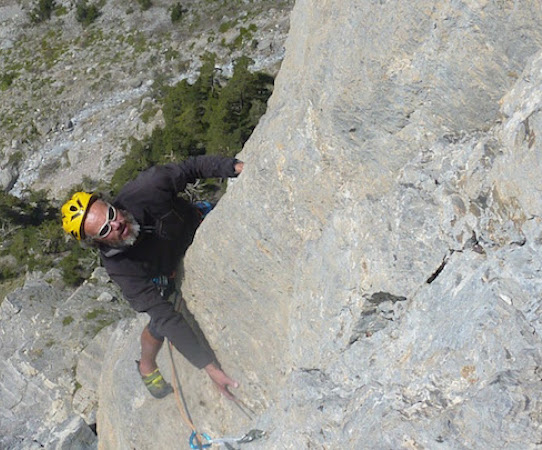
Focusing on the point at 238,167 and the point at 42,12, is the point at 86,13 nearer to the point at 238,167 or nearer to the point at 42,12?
the point at 42,12

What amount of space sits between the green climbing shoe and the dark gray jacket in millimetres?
1263

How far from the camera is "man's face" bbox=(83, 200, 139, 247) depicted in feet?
19.9

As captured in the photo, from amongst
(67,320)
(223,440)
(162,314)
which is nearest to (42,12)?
(67,320)

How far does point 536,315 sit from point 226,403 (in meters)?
4.24

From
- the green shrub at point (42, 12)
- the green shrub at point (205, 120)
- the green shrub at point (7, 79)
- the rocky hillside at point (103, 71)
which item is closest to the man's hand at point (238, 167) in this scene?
the green shrub at point (205, 120)

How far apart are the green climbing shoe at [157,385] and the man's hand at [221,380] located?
1324 millimetres

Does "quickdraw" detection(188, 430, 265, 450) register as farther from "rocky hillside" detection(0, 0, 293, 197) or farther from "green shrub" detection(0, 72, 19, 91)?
"green shrub" detection(0, 72, 19, 91)

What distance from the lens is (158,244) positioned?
6.93 m

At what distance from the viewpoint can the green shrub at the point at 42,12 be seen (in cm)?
5694

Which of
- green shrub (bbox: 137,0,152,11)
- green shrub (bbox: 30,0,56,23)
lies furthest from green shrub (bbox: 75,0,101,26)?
green shrub (bbox: 137,0,152,11)

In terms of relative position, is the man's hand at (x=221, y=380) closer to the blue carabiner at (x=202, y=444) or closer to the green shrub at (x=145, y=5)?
the blue carabiner at (x=202, y=444)

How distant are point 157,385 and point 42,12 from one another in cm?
5842

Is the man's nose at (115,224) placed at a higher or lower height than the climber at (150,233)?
higher

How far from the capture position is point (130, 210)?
21.8 feet
